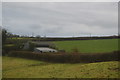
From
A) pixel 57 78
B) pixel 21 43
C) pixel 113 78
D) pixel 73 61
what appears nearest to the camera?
pixel 113 78

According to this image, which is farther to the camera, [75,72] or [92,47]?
[92,47]

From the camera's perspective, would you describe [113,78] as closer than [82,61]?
Yes

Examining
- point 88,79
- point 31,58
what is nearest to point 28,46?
point 31,58

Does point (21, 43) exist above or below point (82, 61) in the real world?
above

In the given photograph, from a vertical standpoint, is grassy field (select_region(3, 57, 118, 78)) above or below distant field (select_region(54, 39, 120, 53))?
below

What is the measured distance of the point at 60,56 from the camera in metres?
34.2

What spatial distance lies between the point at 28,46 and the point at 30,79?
1450 inches

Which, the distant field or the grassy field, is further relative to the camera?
the distant field

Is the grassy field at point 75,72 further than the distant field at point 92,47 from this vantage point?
No

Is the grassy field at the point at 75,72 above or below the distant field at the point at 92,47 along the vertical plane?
below

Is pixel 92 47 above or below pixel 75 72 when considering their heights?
above

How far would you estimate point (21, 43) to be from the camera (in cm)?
5481

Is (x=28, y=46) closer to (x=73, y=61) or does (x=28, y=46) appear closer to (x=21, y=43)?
(x=21, y=43)

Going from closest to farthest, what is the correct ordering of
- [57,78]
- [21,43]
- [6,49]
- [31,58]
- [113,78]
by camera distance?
[113,78], [57,78], [31,58], [6,49], [21,43]
